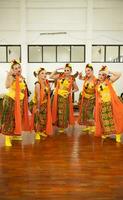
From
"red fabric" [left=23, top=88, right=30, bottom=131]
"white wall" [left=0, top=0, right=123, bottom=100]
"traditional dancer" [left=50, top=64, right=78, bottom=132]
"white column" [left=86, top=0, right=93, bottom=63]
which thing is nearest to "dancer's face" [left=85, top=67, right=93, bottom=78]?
"traditional dancer" [left=50, top=64, right=78, bottom=132]

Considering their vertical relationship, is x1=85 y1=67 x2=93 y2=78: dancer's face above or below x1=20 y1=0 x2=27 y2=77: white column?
below

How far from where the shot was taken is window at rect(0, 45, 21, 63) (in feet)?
36.9

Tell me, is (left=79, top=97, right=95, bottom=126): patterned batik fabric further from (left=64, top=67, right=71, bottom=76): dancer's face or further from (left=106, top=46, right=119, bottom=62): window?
(left=106, top=46, right=119, bottom=62): window

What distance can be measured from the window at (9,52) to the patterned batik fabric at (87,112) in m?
5.65

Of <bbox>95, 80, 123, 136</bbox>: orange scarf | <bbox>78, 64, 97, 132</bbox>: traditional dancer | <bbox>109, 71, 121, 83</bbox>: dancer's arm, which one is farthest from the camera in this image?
<bbox>78, 64, 97, 132</bbox>: traditional dancer

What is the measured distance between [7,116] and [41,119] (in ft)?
Result: 2.55

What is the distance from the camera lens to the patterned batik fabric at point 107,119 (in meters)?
5.37

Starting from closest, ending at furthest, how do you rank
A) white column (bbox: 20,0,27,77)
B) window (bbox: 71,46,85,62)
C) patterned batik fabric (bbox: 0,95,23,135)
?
1. patterned batik fabric (bbox: 0,95,23,135)
2. white column (bbox: 20,0,27,77)
3. window (bbox: 71,46,85,62)

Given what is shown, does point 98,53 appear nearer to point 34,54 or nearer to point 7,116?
point 34,54

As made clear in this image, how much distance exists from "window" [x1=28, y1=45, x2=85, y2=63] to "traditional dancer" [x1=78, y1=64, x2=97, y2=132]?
514 centimetres

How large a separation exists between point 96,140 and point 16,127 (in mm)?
1419

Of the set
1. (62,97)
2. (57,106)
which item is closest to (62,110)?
(57,106)

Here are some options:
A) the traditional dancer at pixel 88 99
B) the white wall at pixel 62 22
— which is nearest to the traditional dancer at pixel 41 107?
the traditional dancer at pixel 88 99

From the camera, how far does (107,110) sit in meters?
5.40
